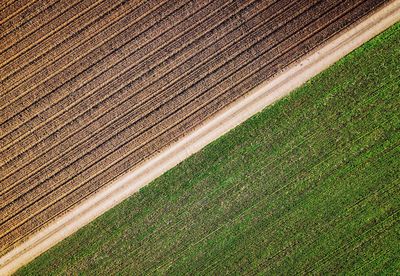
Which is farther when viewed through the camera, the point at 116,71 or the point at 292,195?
the point at 116,71

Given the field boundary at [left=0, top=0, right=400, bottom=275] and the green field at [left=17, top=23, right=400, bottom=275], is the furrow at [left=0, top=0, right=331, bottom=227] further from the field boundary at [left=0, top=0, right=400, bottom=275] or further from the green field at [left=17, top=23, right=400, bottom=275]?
the green field at [left=17, top=23, right=400, bottom=275]

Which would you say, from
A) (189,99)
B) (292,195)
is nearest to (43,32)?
(189,99)

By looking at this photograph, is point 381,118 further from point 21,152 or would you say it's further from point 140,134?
point 21,152

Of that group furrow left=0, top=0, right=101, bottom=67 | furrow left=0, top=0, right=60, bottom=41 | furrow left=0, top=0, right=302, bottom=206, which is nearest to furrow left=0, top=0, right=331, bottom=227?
→ furrow left=0, top=0, right=302, bottom=206

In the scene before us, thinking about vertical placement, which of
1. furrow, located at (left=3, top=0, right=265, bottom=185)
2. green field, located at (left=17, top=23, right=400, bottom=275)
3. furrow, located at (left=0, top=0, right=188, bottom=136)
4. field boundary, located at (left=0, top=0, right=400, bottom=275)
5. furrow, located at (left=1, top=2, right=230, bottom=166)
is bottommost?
green field, located at (left=17, top=23, right=400, bottom=275)

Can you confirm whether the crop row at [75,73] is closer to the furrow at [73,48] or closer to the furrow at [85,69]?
the furrow at [85,69]

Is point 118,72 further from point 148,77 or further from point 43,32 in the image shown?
point 43,32

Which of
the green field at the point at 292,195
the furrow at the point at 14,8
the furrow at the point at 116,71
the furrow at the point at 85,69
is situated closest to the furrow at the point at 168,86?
the furrow at the point at 116,71
